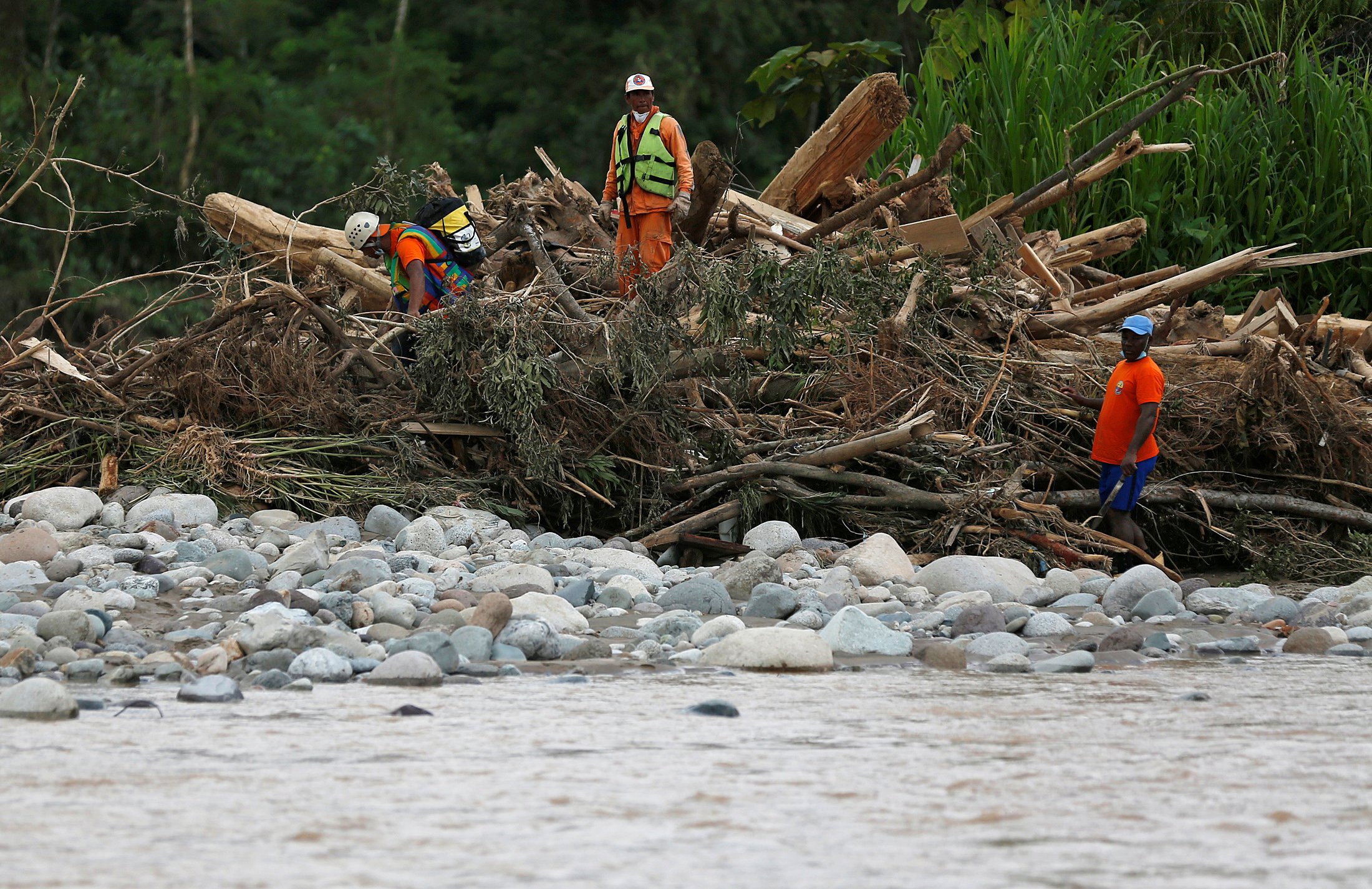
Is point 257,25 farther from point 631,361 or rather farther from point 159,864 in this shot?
point 159,864

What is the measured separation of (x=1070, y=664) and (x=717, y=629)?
3.35ft

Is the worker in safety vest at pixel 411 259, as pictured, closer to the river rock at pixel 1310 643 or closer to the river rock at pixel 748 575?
the river rock at pixel 748 575

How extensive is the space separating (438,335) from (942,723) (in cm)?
391

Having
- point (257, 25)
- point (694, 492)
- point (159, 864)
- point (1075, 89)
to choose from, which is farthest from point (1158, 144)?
point (257, 25)

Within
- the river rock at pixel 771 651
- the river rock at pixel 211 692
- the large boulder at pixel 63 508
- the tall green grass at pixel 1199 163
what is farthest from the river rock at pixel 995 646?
the tall green grass at pixel 1199 163

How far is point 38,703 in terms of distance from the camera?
10.1ft

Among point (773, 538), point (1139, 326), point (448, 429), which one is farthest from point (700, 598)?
point (1139, 326)

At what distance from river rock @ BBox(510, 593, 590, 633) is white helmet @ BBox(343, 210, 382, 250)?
3.74 metres

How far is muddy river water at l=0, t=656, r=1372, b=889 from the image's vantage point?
2020 millimetres

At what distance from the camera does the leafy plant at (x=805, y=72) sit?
11.0 m

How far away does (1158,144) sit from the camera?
9258 mm

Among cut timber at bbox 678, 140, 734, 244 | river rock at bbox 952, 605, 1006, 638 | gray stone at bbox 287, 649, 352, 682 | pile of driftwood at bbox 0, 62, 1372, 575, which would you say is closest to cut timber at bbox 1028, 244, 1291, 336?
pile of driftwood at bbox 0, 62, 1372, 575

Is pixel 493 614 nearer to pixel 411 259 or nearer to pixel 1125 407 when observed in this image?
pixel 1125 407

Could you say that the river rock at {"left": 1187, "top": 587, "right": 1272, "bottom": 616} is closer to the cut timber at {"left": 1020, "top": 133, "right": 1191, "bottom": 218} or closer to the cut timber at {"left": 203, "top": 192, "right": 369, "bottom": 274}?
the cut timber at {"left": 1020, "top": 133, "right": 1191, "bottom": 218}
